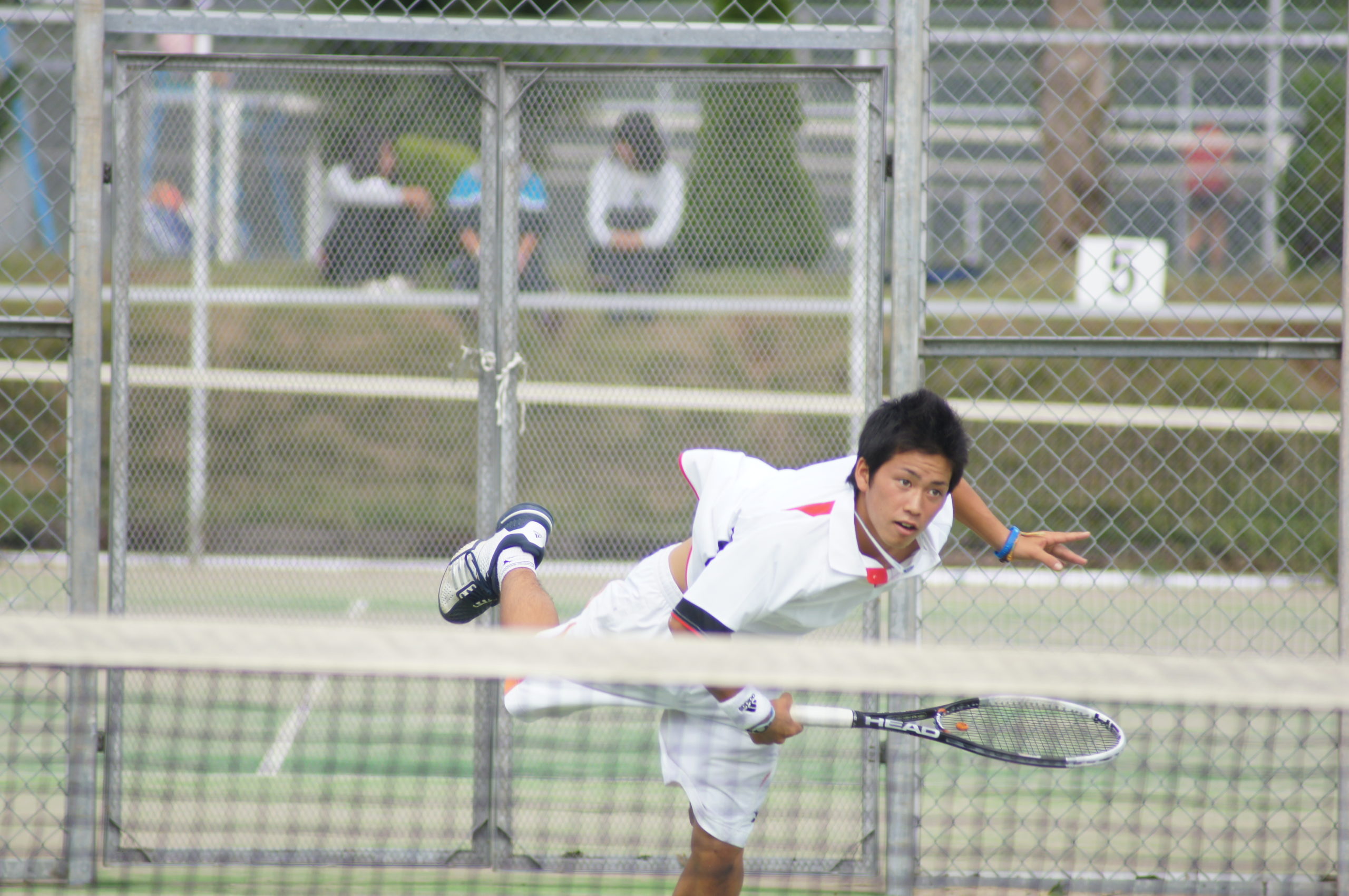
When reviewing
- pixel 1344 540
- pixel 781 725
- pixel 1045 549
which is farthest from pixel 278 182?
pixel 1344 540

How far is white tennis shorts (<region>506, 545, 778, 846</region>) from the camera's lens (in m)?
2.87

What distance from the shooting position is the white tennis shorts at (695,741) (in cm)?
287

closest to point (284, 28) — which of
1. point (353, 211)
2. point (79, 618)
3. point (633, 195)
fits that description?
point (353, 211)

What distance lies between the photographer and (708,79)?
380 cm

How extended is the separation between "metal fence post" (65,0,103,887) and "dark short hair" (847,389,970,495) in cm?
223

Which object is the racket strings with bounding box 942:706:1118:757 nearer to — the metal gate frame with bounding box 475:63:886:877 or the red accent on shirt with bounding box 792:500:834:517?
the metal gate frame with bounding box 475:63:886:877

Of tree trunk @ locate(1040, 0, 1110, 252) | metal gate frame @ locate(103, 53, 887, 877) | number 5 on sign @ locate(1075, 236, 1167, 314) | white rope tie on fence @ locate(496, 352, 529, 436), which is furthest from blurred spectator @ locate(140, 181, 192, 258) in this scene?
tree trunk @ locate(1040, 0, 1110, 252)

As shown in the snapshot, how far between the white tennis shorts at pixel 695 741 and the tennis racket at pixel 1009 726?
22cm

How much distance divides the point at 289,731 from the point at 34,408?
141 inches

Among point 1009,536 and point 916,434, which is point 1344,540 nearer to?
point 1009,536

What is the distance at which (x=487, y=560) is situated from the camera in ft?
11.2

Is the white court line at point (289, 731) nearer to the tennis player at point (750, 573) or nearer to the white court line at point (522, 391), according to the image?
the white court line at point (522, 391)

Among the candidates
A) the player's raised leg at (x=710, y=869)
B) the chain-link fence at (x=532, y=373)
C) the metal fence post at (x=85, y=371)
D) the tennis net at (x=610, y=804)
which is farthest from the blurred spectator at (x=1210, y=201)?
the metal fence post at (x=85, y=371)

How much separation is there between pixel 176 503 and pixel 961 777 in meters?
3.05
